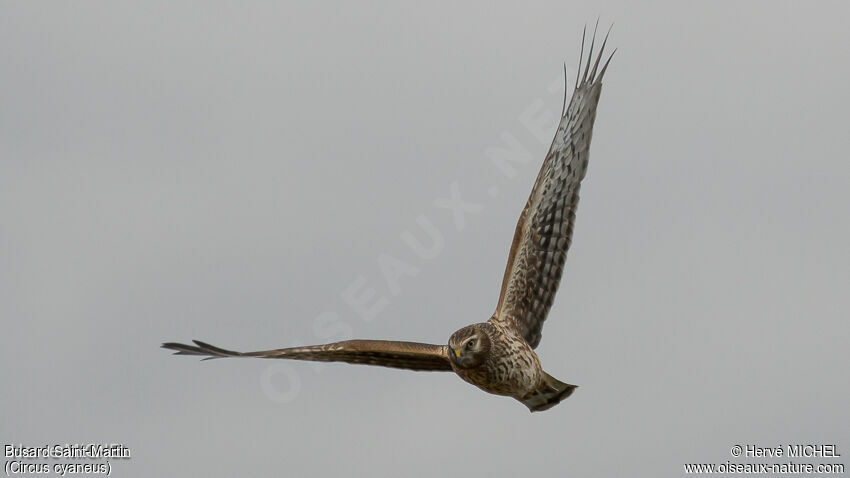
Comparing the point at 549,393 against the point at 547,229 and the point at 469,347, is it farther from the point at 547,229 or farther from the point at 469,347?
the point at 547,229

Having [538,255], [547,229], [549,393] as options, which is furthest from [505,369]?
[547,229]

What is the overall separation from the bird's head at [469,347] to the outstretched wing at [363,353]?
670 mm

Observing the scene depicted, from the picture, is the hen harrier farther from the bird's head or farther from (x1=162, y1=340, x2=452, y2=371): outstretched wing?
the bird's head

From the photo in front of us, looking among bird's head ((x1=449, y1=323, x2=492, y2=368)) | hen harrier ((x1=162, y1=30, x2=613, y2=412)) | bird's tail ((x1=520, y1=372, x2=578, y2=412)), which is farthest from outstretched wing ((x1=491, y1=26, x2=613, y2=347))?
bird's head ((x1=449, y1=323, x2=492, y2=368))

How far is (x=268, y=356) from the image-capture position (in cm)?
1398

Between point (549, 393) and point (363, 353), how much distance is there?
228 centimetres

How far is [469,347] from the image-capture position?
483 inches

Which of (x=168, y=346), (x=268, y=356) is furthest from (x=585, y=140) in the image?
(x=168, y=346)

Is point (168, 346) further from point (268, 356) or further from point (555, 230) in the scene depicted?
point (555, 230)

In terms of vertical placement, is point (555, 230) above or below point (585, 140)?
below

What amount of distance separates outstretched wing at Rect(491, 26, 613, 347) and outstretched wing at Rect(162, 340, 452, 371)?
996mm

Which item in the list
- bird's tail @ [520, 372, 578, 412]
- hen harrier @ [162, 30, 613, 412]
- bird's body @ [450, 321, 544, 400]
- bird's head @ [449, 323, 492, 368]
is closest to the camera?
bird's head @ [449, 323, 492, 368]

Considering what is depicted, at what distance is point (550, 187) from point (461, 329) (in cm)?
232

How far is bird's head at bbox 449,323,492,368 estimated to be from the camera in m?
12.2
